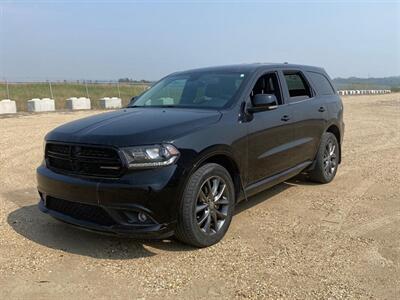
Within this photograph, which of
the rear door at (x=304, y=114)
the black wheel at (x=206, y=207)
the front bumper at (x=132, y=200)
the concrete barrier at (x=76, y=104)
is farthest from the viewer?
the concrete barrier at (x=76, y=104)

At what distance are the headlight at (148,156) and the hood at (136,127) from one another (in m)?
0.06

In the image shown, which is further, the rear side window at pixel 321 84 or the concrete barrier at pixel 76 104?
the concrete barrier at pixel 76 104

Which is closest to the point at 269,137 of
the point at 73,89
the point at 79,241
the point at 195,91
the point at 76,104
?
A: the point at 195,91

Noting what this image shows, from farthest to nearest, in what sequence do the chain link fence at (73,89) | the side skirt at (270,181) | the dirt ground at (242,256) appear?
1. the chain link fence at (73,89)
2. the side skirt at (270,181)
3. the dirt ground at (242,256)

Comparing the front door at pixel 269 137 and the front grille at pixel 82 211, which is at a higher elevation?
the front door at pixel 269 137

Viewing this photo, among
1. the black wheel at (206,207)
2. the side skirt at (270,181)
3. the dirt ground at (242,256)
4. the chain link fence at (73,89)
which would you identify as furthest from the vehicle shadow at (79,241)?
the chain link fence at (73,89)

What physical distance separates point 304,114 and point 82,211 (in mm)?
3413

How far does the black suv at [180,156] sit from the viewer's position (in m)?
4.04

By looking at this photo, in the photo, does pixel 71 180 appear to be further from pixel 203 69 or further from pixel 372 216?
pixel 372 216

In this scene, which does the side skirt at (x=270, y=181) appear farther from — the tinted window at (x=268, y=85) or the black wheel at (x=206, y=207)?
the tinted window at (x=268, y=85)

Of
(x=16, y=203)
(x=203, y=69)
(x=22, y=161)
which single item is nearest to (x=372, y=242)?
(x=203, y=69)

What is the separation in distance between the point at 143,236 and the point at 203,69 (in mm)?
2757

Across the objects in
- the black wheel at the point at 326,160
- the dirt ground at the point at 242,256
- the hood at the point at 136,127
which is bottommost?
the dirt ground at the point at 242,256

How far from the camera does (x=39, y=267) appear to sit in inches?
161
